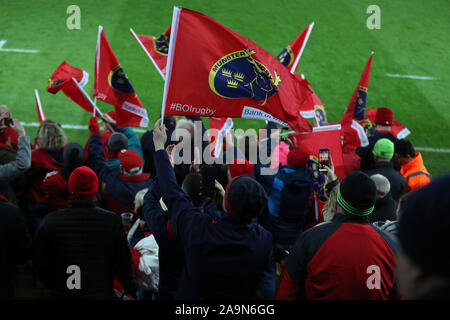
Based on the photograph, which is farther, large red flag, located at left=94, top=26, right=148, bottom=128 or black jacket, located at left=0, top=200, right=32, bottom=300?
large red flag, located at left=94, top=26, right=148, bottom=128

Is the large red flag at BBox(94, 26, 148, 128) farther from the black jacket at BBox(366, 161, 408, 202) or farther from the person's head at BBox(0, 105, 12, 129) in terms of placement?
the black jacket at BBox(366, 161, 408, 202)

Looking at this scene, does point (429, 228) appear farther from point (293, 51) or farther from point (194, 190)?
point (293, 51)

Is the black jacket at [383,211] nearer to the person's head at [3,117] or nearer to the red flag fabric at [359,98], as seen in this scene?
the red flag fabric at [359,98]

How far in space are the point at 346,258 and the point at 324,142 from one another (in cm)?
212

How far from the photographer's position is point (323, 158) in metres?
4.29

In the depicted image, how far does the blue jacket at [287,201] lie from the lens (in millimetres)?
4656

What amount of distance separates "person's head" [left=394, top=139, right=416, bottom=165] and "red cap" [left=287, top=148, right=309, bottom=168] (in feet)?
5.74

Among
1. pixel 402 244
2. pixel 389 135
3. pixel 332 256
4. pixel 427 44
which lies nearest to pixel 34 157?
pixel 332 256

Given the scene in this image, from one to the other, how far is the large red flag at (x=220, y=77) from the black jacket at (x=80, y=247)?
46.6 inches

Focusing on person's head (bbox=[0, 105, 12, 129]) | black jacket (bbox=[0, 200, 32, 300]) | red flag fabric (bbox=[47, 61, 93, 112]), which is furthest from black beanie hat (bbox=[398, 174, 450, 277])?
red flag fabric (bbox=[47, 61, 93, 112])

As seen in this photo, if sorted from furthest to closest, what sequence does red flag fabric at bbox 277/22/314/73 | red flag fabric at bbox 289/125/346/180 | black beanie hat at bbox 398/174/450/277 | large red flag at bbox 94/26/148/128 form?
red flag fabric at bbox 277/22/314/73 → large red flag at bbox 94/26/148/128 → red flag fabric at bbox 289/125/346/180 → black beanie hat at bbox 398/174/450/277

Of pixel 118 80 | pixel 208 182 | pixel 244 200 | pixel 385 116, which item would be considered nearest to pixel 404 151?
pixel 385 116

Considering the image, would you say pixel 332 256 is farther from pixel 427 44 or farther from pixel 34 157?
pixel 427 44

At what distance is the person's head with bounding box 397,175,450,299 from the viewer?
113 cm
